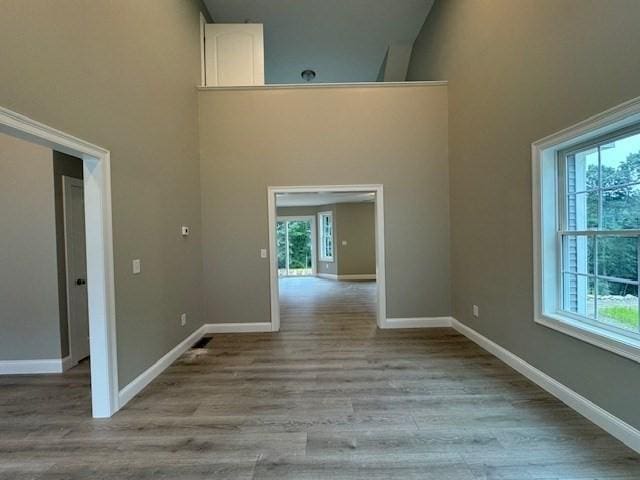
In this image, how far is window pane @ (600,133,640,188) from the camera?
2070mm

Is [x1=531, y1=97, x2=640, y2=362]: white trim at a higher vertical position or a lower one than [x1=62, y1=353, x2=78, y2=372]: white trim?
higher

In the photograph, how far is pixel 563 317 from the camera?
258 cm

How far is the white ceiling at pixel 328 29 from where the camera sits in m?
A: 4.81

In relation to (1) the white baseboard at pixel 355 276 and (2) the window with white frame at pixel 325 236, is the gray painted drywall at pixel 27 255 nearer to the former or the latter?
(1) the white baseboard at pixel 355 276

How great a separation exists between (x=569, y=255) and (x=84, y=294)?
478 centimetres

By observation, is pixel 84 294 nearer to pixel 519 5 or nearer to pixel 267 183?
pixel 267 183

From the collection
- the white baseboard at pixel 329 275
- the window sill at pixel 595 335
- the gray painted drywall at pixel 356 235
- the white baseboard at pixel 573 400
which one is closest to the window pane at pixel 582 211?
the window sill at pixel 595 335

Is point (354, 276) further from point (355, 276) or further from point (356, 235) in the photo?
point (356, 235)

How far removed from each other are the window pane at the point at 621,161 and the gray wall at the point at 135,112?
363 centimetres

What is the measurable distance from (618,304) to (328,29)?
211 inches

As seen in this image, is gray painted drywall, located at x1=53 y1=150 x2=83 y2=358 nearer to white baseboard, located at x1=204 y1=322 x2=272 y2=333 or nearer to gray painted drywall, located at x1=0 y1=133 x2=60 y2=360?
gray painted drywall, located at x1=0 y1=133 x2=60 y2=360

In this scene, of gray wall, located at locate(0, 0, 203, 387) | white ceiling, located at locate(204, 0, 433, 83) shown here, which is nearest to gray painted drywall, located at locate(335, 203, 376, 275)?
white ceiling, located at locate(204, 0, 433, 83)

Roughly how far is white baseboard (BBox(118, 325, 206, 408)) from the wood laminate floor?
0.30 feet

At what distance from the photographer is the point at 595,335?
86.2 inches
